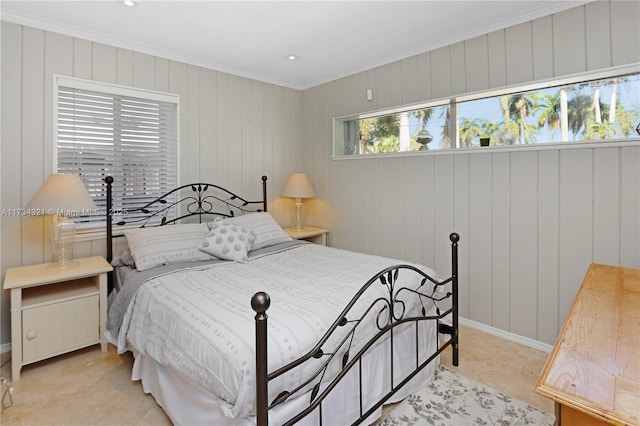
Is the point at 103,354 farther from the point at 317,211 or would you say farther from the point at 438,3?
the point at 438,3

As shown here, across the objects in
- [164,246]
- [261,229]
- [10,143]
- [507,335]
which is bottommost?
[507,335]

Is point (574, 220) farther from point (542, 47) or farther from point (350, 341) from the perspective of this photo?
point (350, 341)

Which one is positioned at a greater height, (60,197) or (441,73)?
(441,73)

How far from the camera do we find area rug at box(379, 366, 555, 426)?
72.9 inches

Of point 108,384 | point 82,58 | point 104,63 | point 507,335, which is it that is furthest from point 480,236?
point 82,58

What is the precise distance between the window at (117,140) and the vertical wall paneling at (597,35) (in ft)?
11.3

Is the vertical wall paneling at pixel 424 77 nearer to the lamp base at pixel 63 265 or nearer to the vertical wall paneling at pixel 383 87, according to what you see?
the vertical wall paneling at pixel 383 87

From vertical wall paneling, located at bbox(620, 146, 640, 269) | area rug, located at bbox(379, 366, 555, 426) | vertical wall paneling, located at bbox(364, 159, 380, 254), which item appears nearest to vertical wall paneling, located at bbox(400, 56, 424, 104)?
vertical wall paneling, located at bbox(364, 159, 380, 254)

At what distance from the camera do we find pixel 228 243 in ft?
9.23

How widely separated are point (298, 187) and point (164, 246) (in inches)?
70.2

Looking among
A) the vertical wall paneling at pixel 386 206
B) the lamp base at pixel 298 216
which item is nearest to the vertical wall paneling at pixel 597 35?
the vertical wall paneling at pixel 386 206

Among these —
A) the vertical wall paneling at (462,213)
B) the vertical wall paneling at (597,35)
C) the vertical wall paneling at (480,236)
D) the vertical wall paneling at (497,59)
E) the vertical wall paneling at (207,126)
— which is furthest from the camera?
the vertical wall paneling at (207,126)

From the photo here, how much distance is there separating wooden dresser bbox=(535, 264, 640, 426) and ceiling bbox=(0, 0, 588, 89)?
7.31 feet

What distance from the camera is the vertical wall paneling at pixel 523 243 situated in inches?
104
